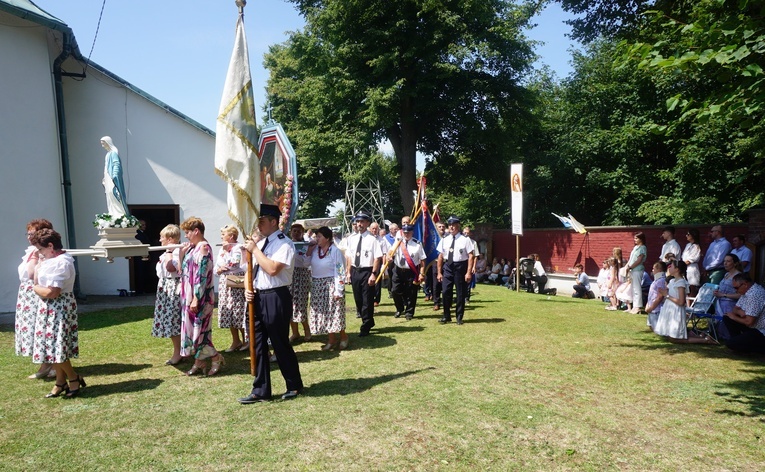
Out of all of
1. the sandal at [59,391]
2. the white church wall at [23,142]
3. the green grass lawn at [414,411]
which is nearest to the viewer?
the green grass lawn at [414,411]

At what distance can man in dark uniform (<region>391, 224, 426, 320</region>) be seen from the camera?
437 inches

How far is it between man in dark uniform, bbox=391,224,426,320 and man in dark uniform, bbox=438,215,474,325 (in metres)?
0.77

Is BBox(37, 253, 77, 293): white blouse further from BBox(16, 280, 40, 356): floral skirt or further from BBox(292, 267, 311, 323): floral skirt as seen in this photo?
BBox(292, 267, 311, 323): floral skirt

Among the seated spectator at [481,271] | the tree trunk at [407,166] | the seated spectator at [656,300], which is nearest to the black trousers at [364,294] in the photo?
the seated spectator at [656,300]

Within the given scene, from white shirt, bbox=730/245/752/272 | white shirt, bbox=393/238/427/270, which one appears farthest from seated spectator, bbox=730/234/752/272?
white shirt, bbox=393/238/427/270

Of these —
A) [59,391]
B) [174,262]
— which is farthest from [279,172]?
[59,391]

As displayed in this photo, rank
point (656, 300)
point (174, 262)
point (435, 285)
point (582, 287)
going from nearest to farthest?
point (174, 262) < point (656, 300) < point (435, 285) < point (582, 287)

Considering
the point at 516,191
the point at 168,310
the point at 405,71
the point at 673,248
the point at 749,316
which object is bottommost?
the point at 749,316

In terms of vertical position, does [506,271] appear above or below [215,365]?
above

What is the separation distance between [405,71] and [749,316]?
18.0 meters

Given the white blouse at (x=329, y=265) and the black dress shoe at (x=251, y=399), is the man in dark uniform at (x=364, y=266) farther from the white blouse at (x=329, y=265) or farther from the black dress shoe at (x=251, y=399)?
the black dress shoe at (x=251, y=399)

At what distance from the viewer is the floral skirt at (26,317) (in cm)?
614

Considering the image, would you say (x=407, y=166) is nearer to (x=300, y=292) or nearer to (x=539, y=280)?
(x=539, y=280)

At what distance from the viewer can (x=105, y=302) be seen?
1357 centimetres
